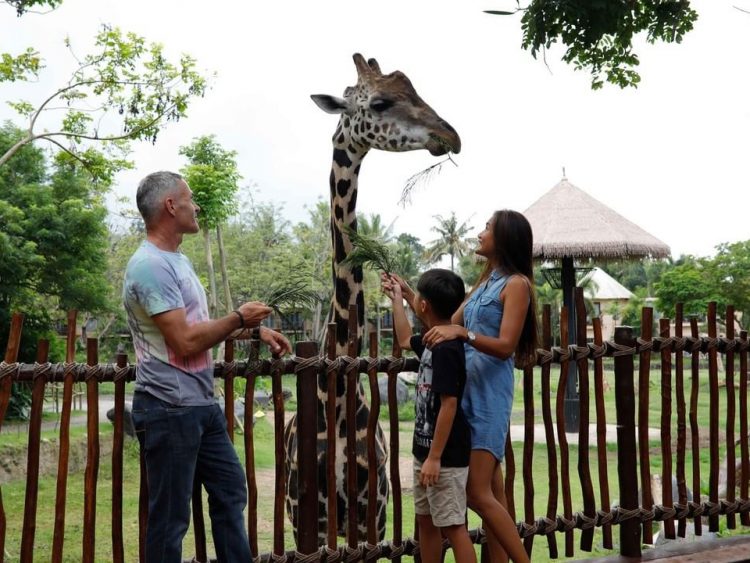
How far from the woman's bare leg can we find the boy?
0.09 metres

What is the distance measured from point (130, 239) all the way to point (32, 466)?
27.6 meters

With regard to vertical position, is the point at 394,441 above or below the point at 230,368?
below

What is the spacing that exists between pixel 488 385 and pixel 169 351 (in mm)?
1219

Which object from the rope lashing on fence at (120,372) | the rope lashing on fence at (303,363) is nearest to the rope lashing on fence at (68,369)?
the rope lashing on fence at (120,372)

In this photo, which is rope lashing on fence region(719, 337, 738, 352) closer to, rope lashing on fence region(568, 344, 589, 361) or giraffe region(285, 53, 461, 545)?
rope lashing on fence region(568, 344, 589, 361)

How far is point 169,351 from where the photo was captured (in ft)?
8.42

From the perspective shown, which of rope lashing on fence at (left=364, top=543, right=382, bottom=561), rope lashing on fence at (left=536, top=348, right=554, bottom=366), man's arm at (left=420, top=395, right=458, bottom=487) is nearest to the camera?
man's arm at (left=420, top=395, right=458, bottom=487)

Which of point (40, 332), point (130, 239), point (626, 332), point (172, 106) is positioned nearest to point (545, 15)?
point (626, 332)

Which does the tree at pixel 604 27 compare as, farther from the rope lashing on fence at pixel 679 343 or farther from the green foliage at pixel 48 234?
the green foliage at pixel 48 234

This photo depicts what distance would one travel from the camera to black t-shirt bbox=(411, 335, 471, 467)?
2781 millimetres

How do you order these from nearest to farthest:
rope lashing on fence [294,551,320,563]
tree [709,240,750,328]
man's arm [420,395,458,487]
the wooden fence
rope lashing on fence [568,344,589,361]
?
man's arm [420,395,458,487], the wooden fence, rope lashing on fence [294,551,320,563], rope lashing on fence [568,344,589,361], tree [709,240,750,328]

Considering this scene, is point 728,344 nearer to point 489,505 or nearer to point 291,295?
point 489,505

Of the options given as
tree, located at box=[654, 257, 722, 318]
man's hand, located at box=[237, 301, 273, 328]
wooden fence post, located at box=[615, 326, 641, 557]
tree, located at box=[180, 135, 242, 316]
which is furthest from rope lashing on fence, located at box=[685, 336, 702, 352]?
tree, located at box=[654, 257, 722, 318]

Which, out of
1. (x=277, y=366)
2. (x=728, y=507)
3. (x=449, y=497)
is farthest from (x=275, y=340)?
(x=728, y=507)
